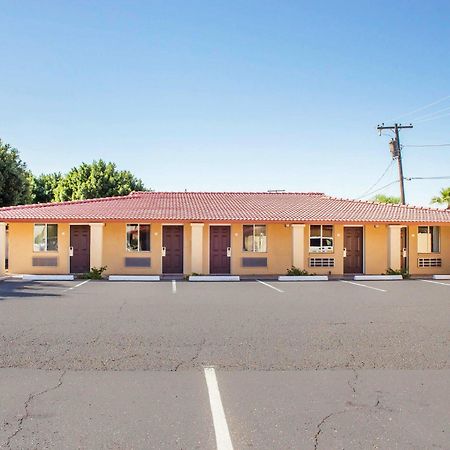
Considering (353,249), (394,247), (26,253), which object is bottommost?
(26,253)

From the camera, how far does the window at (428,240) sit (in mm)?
22266

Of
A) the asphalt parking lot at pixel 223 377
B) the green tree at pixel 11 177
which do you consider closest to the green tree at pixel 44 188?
the green tree at pixel 11 177

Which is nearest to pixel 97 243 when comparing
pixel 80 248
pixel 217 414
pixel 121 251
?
pixel 80 248

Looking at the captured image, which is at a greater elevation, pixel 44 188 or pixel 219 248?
Answer: pixel 44 188

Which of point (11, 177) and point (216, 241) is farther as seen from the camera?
point (11, 177)

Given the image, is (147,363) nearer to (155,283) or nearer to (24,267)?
(155,283)

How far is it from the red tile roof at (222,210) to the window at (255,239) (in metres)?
0.69

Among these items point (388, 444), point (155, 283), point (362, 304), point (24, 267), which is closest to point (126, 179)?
point (24, 267)

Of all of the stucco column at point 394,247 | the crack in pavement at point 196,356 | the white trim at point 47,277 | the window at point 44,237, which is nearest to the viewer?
the crack in pavement at point 196,356

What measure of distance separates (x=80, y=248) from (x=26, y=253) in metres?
A: 2.45

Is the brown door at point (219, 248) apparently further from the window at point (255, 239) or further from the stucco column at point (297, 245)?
the stucco column at point (297, 245)

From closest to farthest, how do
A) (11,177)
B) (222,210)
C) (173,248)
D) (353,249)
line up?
(173,248) < (353,249) < (222,210) < (11,177)

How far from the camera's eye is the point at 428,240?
22375 millimetres

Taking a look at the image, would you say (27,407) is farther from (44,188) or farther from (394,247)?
(44,188)
